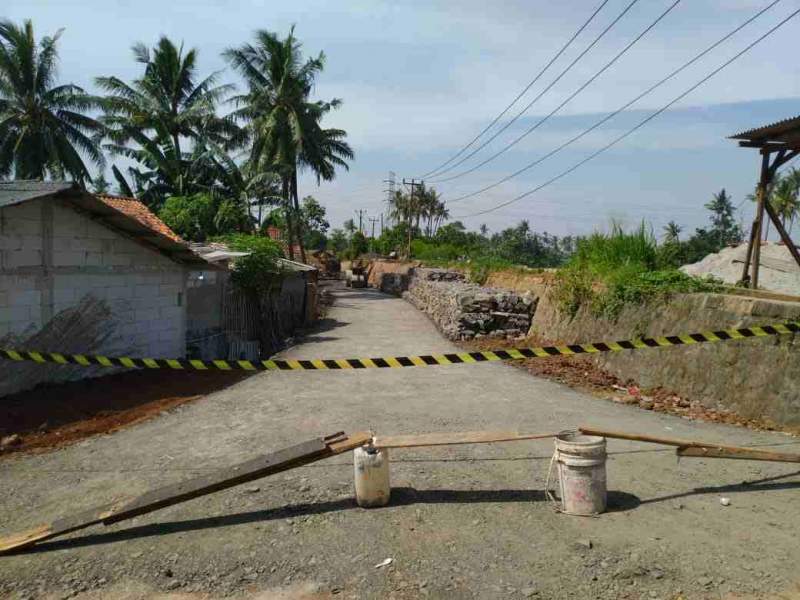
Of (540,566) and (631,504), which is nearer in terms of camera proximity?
(540,566)

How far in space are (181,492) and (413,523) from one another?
5.97 feet

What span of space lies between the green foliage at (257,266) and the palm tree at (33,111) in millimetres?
15040

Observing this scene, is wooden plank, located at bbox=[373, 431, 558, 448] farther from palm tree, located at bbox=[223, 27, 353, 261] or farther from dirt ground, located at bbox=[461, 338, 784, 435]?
palm tree, located at bbox=[223, 27, 353, 261]

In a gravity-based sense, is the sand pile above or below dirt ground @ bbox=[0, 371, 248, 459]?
above

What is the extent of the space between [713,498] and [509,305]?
35.2 feet

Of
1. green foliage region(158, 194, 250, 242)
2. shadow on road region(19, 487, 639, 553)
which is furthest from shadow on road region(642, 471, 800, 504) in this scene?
green foliage region(158, 194, 250, 242)

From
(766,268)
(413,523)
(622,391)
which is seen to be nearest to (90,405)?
(413,523)

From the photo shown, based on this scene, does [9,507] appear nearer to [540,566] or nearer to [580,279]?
[540,566]

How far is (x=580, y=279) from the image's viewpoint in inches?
527

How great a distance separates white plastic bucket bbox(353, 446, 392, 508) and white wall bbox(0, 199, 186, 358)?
6.35 meters

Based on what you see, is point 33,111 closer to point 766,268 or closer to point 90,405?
point 90,405

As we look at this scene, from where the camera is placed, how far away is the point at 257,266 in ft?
51.6

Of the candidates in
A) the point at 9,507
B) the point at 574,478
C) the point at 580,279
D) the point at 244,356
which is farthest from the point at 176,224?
the point at 574,478

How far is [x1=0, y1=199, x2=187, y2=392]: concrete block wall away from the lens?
28.9ft
